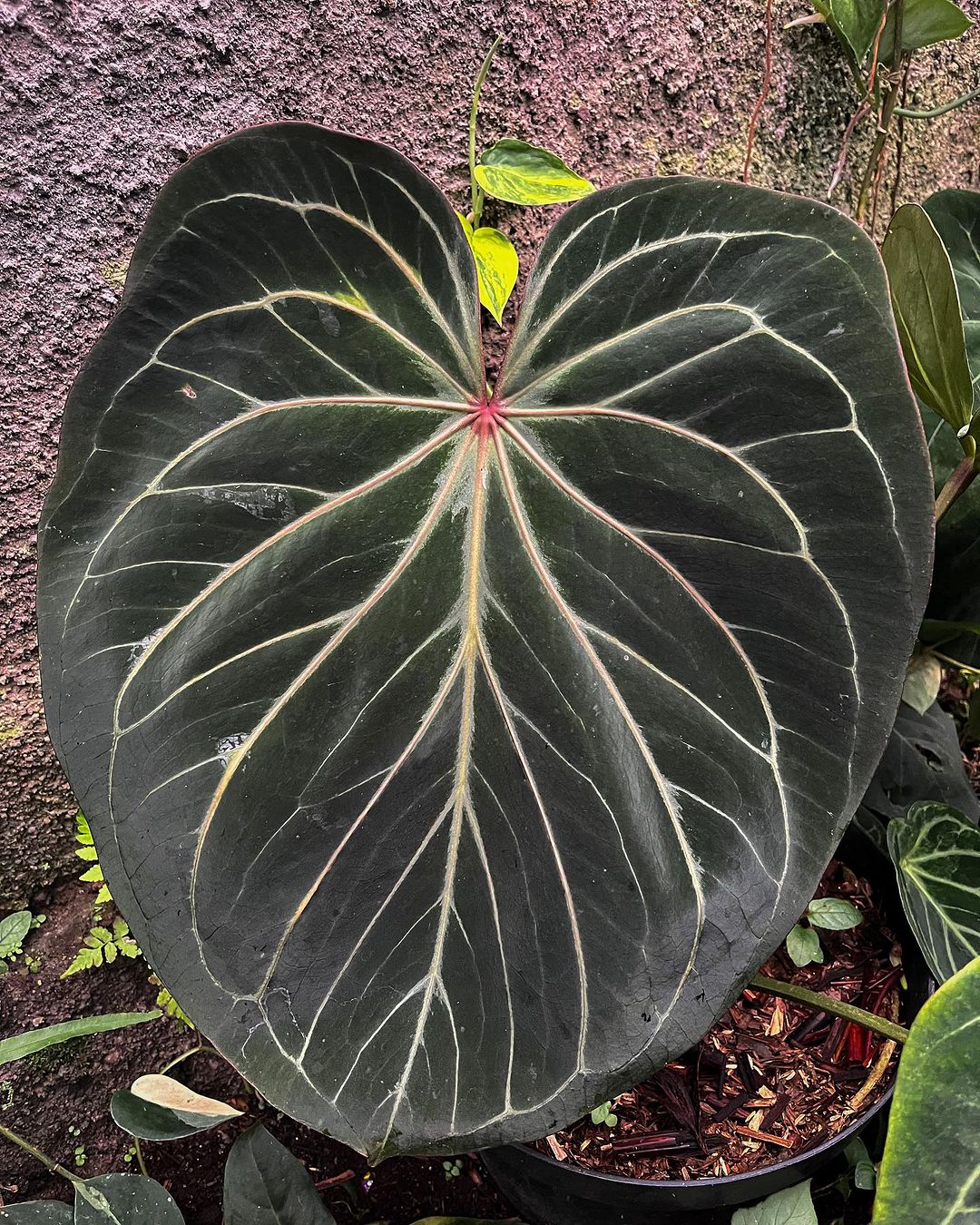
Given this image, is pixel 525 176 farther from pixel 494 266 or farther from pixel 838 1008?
pixel 838 1008

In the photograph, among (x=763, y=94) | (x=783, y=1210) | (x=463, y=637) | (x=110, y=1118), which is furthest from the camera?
(x=110, y=1118)

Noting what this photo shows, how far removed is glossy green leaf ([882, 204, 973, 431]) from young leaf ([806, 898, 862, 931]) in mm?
560

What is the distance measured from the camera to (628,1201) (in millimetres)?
846

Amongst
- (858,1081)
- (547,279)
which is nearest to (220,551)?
(547,279)

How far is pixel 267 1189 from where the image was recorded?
0.85 metres

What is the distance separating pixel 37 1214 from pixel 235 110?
116 centimetres

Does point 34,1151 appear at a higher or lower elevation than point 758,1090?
lower

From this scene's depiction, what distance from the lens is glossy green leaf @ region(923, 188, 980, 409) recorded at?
913mm

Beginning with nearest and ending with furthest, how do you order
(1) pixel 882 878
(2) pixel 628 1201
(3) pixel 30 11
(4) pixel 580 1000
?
(4) pixel 580 1000, (3) pixel 30 11, (2) pixel 628 1201, (1) pixel 882 878

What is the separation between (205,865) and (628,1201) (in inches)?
24.4

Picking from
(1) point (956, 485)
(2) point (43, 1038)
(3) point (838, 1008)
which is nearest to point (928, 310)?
(1) point (956, 485)

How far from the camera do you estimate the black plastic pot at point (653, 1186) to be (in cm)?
83

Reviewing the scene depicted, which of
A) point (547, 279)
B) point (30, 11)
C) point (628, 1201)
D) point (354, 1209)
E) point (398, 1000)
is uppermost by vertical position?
point (30, 11)

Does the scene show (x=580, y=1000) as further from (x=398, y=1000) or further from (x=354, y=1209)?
(x=354, y=1209)
